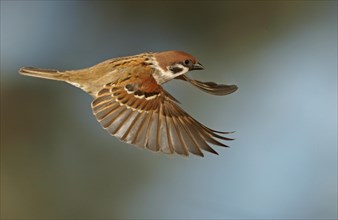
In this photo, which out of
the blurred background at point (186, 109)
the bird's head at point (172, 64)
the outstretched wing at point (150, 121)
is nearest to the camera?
the outstretched wing at point (150, 121)

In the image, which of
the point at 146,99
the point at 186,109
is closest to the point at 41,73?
the point at 146,99

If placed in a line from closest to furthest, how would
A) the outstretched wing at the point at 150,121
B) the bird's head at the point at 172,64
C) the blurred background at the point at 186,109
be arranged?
1. the outstretched wing at the point at 150,121
2. the bird's head at the point at 172,64
3. the blurred background at the point at 186,109

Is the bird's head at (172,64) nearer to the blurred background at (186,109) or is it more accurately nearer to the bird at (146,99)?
the bird at (146,99)

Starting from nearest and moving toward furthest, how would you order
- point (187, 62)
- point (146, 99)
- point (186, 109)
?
point (187, 62) → point (146, 99) → point (186, 109)

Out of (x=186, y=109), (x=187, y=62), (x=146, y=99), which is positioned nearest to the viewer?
(x=187, y=62)

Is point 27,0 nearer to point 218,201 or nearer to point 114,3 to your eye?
point 114,3

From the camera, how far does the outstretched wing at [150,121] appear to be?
1.03 m

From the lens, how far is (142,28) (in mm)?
1831

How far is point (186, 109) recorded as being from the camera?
203 cm

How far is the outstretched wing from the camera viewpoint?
1.03 meters

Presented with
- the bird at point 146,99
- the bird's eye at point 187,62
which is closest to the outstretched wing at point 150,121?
the bird at point 146,99

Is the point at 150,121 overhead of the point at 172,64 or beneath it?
beneath

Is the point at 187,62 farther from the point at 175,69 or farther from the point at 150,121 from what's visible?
the point at 150,121

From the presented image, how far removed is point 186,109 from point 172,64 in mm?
825
